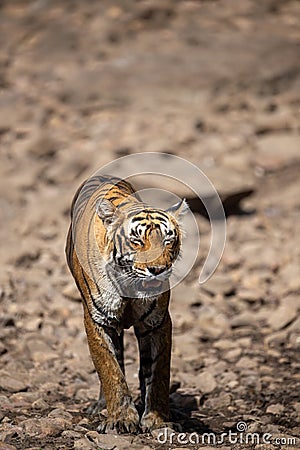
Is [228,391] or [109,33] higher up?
[109,33]

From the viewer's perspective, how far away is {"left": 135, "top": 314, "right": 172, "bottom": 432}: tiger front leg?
6.08m

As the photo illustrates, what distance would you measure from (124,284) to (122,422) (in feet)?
3.46

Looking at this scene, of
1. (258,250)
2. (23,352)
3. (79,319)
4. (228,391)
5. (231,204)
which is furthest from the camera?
(231,204)

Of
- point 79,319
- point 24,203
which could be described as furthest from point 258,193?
point 79,319

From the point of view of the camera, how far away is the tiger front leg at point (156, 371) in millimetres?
6078

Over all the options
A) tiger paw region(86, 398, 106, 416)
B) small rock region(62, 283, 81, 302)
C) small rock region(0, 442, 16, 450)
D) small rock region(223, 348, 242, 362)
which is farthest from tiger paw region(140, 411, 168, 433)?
small rock region(62, 283, 81, 302)

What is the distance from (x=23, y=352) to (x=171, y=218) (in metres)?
3.42

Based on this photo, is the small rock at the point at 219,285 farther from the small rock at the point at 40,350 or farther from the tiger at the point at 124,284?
the tiger at the point at 124,284

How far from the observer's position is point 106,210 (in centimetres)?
568

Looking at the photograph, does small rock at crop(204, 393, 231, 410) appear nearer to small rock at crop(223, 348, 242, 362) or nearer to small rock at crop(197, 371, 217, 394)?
small rock at crop(197, 371, 217, 394)

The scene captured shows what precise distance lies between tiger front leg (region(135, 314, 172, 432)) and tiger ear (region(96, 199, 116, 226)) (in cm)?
90

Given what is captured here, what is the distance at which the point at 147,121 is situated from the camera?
47.2ft

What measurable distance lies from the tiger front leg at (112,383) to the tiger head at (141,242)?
0.53 m

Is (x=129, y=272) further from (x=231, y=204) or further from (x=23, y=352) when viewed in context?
(x=231, y=204)
